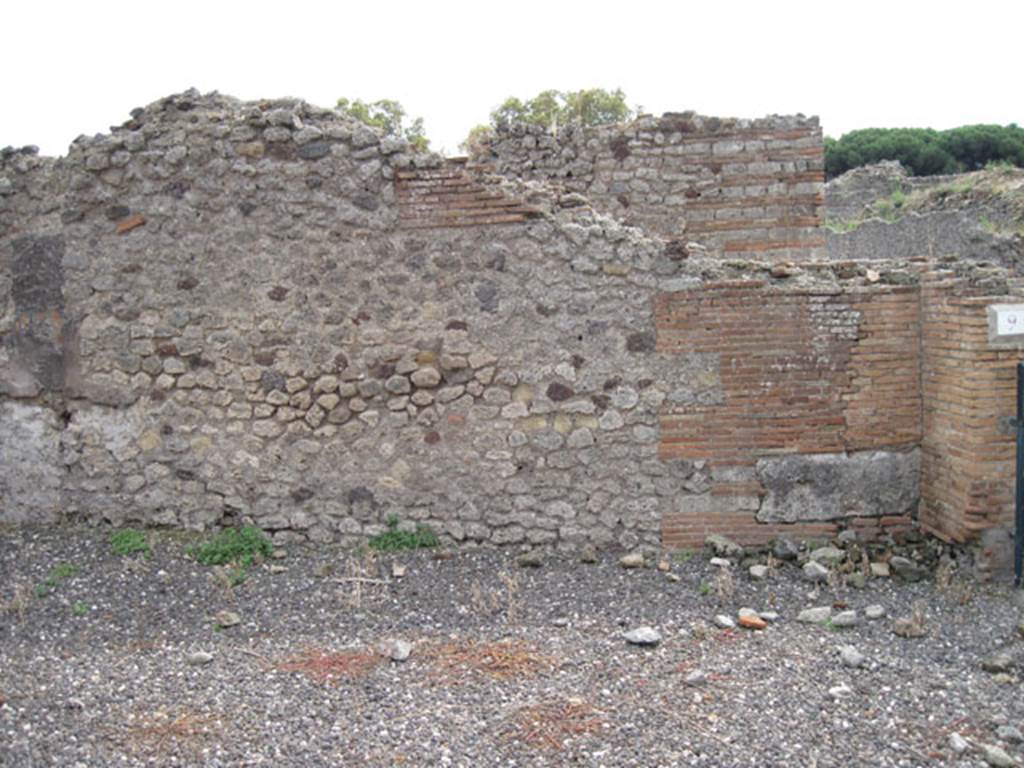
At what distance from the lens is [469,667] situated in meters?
4.81

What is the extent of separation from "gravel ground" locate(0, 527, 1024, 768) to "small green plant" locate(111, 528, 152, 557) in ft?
0.52

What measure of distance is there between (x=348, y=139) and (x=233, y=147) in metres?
0.82

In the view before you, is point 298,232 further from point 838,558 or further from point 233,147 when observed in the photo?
point 838,558

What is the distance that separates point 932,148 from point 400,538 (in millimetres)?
32096

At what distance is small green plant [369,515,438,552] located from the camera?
255 inches

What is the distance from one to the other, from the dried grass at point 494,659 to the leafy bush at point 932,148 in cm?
3081

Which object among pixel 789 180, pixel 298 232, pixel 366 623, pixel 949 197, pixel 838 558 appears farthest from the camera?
pixel 949 197

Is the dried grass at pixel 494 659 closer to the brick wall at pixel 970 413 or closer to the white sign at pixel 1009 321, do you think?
the brick wall at pixel 970 413

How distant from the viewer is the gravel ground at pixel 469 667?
158 inches

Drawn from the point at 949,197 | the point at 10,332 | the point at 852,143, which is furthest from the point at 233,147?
the point at 852,143

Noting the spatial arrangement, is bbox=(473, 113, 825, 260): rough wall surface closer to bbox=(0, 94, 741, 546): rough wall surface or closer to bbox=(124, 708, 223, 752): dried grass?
bbox=(0, 94, 741, 546): rough wall surface

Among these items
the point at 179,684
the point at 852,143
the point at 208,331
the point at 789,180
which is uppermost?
the point at 852,143

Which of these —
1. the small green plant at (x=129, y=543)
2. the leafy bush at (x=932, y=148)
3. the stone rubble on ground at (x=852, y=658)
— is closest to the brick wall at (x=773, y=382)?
the stone rubble on ground at (x=852, y=658)

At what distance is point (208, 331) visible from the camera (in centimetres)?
667
